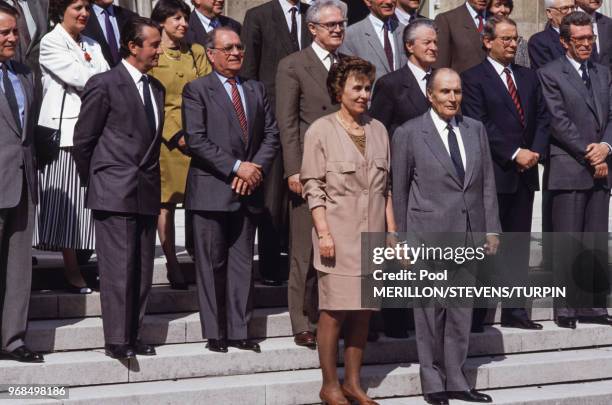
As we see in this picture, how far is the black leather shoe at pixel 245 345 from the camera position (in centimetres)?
821

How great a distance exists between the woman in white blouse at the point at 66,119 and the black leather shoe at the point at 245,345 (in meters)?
1.01

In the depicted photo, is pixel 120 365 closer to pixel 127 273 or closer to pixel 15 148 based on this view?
pixel 127 273

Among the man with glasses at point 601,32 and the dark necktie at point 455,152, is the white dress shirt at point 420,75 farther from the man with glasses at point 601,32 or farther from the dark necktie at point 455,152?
the man with glasses at point 601,32

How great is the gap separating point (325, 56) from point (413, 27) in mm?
575

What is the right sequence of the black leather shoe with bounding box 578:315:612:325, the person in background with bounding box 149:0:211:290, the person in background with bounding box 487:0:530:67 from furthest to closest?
the person in background with bounding box 487:0:530:67 → the black leather shoe with bounding box 578:315:612:325 → the person in background with bounding box 149:0:211:290

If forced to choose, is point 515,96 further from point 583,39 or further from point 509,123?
point 583,39

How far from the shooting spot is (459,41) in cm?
965

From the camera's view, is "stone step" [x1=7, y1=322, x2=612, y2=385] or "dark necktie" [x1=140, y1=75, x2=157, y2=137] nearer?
"stone step" [x1=7, y1=322, x2=612, y2=385]

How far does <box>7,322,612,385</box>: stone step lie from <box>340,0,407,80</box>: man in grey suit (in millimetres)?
1829

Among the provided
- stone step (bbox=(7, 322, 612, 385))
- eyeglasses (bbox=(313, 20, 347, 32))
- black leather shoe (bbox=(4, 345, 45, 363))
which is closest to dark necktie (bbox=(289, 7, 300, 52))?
eyeglasses (bbox=(313, 20, 347, 32))

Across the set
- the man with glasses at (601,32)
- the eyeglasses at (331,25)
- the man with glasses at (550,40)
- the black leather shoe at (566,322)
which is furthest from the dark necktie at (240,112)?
the man with glasses at (601,32)

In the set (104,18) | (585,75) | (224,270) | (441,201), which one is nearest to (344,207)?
(441,201)

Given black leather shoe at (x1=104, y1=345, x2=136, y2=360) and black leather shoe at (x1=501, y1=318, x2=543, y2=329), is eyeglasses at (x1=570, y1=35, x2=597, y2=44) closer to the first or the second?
black leather shoe at (x1=501, y1=318, x2=543, y2=329)

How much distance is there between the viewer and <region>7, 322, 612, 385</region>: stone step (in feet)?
25.6
